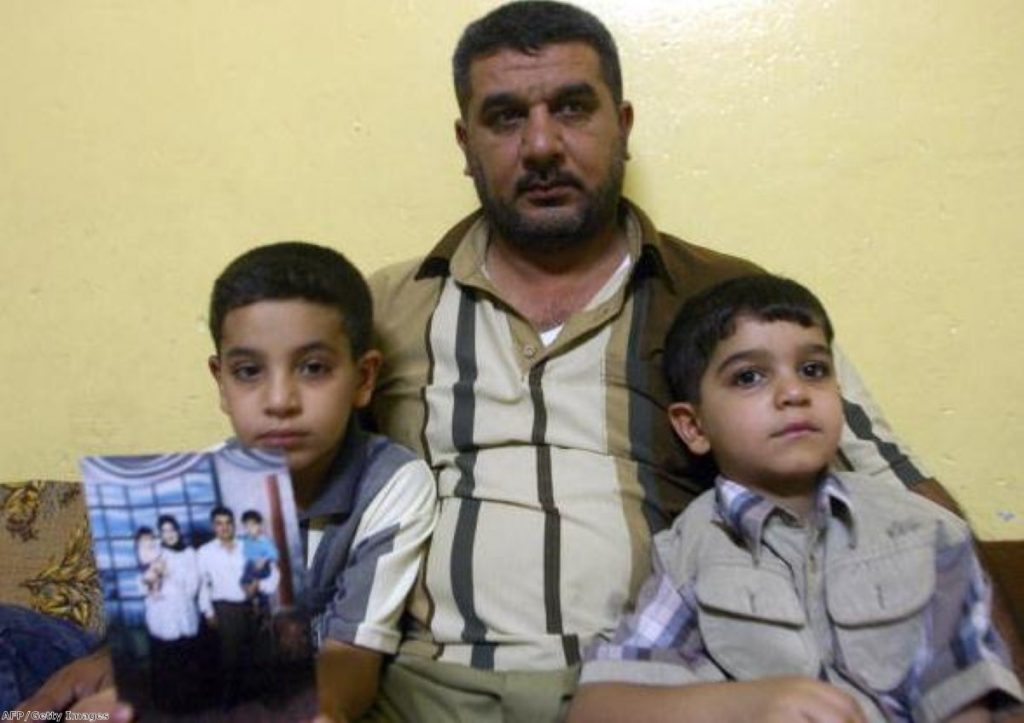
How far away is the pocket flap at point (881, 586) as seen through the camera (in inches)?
44.4

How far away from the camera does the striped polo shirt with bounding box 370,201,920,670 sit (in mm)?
1342

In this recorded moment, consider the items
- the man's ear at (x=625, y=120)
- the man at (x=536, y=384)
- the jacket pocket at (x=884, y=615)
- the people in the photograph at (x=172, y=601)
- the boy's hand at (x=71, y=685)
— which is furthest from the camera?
the man's ear at (x=625, y=120)

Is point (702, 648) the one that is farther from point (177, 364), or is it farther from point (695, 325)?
point (177, 364)

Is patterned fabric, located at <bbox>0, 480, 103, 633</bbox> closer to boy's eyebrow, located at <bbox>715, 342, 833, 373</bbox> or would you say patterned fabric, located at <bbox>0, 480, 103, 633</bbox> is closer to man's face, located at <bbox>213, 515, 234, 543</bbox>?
man's face, located at <bbox>213, 515, 234, 543</bbox>

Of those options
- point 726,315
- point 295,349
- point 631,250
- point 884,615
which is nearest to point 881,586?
point 884,615

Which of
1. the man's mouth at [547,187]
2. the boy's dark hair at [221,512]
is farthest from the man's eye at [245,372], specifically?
the man's mouth at [547,187]

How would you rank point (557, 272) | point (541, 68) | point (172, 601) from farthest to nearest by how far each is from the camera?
point (557, 272)
point (541, 68)
point (172, 601)

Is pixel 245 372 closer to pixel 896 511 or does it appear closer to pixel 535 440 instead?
pixel 535 440

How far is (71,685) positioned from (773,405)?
0.92 m

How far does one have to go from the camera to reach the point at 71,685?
126 cm

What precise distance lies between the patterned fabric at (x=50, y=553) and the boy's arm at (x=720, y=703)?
2.58ft

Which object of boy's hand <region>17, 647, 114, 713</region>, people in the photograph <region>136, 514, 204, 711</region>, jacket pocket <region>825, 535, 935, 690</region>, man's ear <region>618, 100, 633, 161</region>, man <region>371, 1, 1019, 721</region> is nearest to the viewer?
people in the photograph <region>136, 514, 204, 711</region>

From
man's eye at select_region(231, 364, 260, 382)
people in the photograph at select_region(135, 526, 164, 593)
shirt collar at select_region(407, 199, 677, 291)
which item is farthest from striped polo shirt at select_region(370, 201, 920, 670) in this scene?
people in the photograph at select_region(135, 526, 164, 593)

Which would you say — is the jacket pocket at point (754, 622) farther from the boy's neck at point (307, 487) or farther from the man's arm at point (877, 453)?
the boy's neck at point (307, 487)
